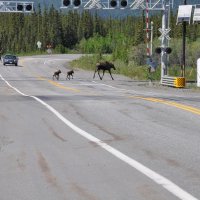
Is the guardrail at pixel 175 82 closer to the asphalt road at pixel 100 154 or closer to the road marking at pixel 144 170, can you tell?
the asphalt road at pixel 100 154

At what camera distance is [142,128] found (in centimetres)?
1430

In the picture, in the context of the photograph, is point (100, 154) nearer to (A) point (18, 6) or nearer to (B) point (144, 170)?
(B) point (144, 170)

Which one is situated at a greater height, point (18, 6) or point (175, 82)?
point (18, 6)

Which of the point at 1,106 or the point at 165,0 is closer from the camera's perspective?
the point at 1,106

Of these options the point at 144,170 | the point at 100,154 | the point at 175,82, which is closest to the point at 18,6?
the point at 175,82

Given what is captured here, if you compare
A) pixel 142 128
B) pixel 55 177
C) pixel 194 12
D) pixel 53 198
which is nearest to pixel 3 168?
pixel 55 177

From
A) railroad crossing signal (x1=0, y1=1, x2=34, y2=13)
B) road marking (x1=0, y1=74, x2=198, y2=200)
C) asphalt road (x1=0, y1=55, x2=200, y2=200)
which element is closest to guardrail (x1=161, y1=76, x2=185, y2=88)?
asphalt road (x1=0, y1=55, x2=200, y2=200)

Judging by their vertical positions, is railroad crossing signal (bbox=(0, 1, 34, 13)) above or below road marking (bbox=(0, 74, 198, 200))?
above

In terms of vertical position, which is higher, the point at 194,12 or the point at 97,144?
the point at 194,12

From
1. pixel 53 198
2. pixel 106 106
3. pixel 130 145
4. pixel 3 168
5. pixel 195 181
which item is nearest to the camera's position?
pixel 53 198

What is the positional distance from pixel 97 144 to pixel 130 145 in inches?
24.2

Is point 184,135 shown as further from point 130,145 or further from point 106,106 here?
point 106,106

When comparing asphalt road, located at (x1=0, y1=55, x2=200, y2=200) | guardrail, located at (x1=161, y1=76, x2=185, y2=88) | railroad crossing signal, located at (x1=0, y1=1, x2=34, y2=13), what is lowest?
guardrail, located at (x1=161, y1=76, x2=185, y2=88)

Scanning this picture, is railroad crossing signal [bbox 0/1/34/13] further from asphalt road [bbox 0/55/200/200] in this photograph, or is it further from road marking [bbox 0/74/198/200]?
road marking [bbox 0/74/198/200]
